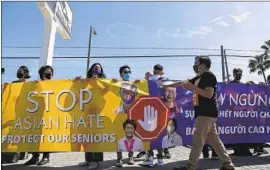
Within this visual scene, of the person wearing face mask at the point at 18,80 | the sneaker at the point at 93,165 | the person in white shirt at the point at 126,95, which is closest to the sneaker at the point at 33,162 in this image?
the person wearing face mask at the point at 18,80

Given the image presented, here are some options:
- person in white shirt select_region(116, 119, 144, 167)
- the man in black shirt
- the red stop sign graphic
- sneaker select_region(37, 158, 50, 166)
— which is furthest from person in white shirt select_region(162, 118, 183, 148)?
sneaker select_region(37, 158, 50, 166)

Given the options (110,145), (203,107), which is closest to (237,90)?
(203,107)

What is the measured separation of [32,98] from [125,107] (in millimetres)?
1600

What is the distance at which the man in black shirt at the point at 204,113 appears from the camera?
5.39m

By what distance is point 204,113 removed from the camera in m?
5.47

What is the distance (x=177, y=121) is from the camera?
259 inches

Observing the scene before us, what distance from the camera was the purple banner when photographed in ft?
21.8

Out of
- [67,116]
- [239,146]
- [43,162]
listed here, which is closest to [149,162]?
[67,116]

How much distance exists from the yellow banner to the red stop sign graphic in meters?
0.12

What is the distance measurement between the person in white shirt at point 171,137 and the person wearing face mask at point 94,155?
1123 millimetres

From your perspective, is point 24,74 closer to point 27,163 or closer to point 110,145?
point 27,163

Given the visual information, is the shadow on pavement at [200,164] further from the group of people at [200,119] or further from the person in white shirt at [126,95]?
the person in white shirt at [126,95]

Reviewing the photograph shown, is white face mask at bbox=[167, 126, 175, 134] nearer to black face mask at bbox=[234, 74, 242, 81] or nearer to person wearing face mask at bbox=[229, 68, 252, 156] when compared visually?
person wearing face mask at bbox=[229, 68, 252, 156]

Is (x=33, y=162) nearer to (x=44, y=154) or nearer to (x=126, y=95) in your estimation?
(x=44, y=154)
